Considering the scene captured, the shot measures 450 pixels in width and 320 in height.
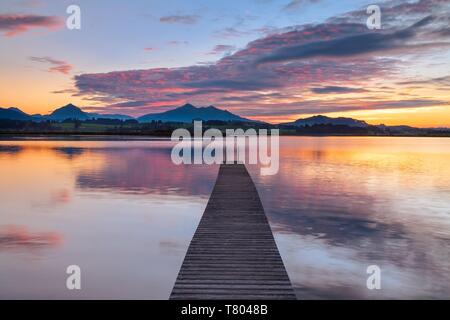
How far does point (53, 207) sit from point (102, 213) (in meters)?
3.13

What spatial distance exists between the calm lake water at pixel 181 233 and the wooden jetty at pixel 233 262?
3.33ft

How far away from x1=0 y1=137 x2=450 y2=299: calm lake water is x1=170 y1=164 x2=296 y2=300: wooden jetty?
1.01 meters

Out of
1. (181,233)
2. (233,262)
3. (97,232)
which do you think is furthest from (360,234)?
(97,232)

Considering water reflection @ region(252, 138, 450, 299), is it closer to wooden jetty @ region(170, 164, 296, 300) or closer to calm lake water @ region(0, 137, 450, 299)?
calm lake water @ region(0, 137, 450, 299)

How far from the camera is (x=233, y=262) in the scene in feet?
28.2

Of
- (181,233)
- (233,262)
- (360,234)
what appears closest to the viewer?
(233,262)

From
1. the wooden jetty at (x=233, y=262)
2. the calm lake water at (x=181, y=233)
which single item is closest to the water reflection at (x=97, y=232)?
the calm lake water at (x=181, y=233)

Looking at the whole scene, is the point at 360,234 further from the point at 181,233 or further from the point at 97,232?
the point at 97,232

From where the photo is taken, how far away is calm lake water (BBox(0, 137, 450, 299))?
9.46 metres

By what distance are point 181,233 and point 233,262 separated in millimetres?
5577

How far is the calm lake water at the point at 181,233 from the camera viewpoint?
372 inches

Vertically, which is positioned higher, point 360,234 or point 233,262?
point 233,262
